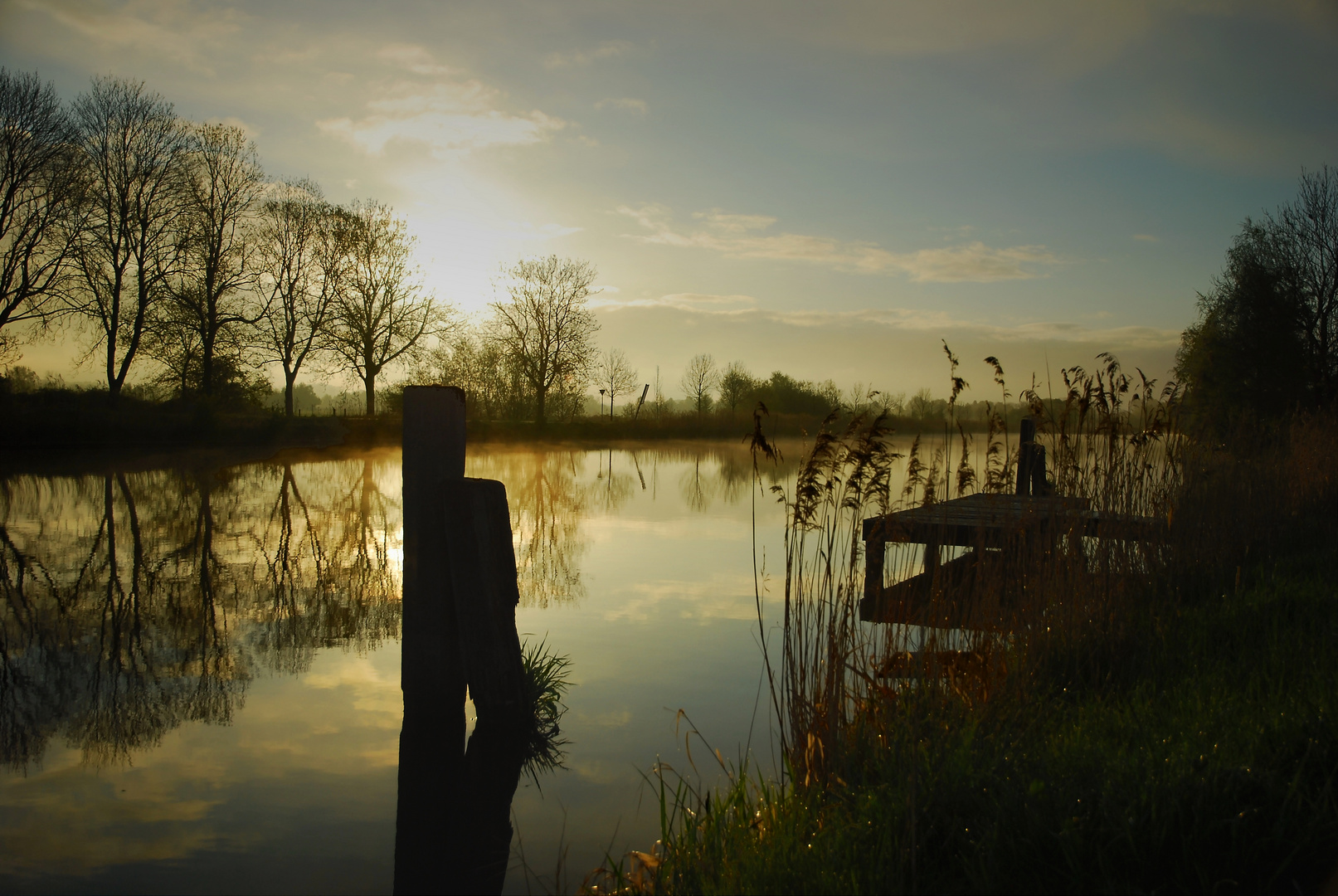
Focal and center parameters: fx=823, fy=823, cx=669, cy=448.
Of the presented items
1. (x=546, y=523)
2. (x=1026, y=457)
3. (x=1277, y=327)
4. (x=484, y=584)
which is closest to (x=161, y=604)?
(x=484, y=584)

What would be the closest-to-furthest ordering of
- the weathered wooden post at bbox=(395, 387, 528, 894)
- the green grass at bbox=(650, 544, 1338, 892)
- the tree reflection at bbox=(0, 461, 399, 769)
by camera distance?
the green grass at bbox=(650, 544, 1338, 892) → the weathered wooden post at bbox=(395, 387, 528, 894) → the tree reflection at bbox=(0, 461, 399, 769)

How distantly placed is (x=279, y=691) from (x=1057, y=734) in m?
3.46

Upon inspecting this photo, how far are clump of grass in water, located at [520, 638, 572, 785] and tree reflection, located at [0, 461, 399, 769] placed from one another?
47.1 inches

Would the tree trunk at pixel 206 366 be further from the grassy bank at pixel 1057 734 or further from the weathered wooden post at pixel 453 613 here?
the grassy bank at pixel 1057 734

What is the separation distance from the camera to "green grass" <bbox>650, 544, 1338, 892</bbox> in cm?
187

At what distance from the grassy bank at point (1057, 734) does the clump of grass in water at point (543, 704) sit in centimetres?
54

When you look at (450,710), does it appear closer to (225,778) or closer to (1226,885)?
(225,778)

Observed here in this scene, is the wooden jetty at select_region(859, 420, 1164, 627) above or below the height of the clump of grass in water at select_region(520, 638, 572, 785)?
above

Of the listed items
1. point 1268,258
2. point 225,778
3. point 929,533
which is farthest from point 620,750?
point 1268,258

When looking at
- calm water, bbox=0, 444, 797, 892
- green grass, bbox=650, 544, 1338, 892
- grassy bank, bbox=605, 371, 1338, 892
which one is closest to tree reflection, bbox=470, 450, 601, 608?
calm water, bbox=0, 444, 797, 892

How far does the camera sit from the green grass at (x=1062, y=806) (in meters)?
1.87

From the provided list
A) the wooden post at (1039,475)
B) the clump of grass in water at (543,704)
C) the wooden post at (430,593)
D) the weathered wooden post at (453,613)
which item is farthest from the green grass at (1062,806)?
the wooden post at (1039,475)

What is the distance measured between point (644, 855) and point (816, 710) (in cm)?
83

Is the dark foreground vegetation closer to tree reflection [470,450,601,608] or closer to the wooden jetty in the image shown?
the wooden jetty
